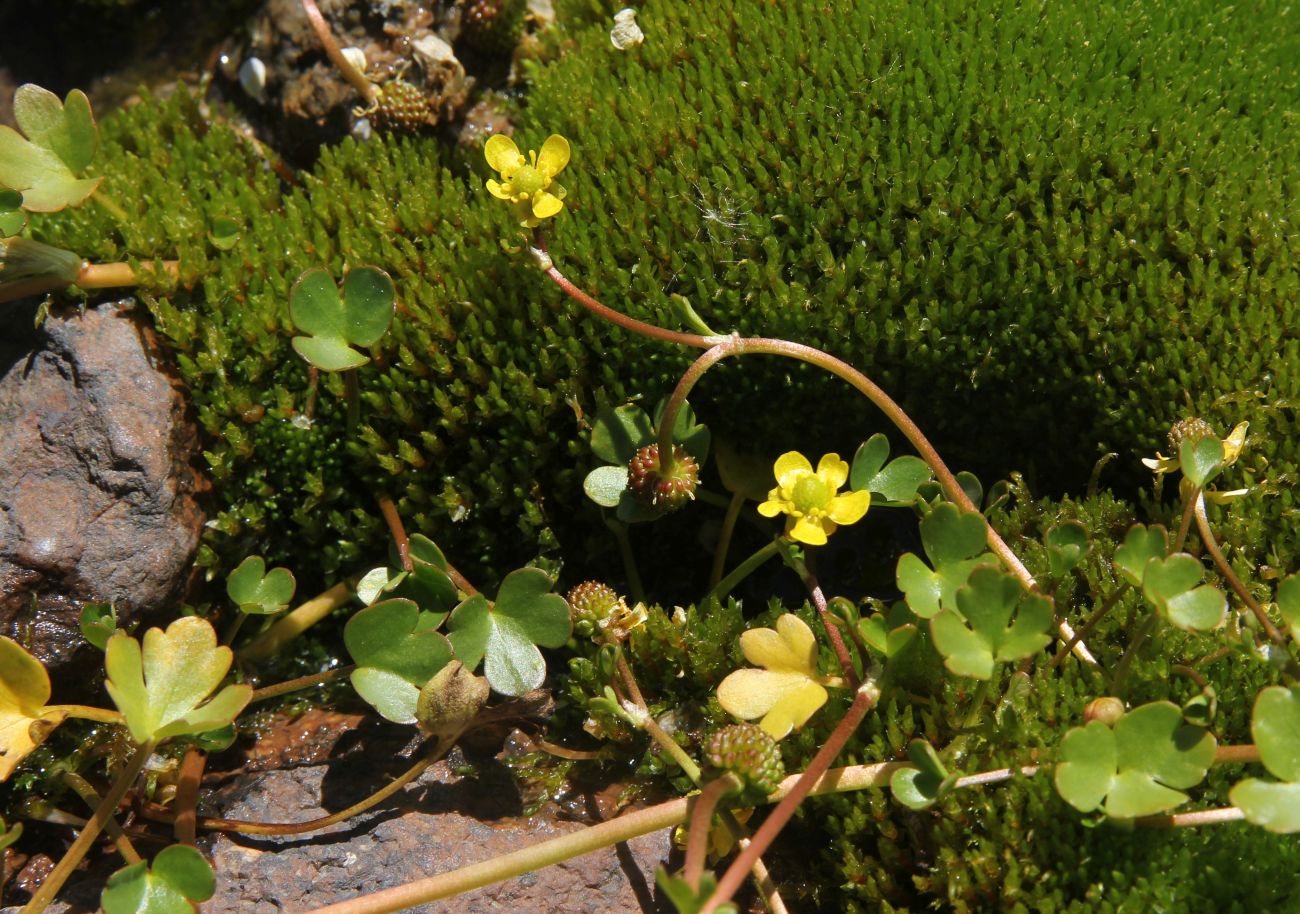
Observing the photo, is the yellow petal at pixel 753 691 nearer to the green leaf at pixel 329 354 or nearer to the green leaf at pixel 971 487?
the green leaf at pixel 971 487

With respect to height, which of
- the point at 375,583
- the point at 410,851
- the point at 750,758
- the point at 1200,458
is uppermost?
the point at 1200,458

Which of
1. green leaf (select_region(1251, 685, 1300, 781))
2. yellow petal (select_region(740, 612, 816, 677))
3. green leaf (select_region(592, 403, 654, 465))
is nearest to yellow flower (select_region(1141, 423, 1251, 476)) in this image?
green leaf (select_region(1251, 685, 1300, 781))

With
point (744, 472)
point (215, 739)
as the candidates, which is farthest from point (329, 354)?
point (744, 472)

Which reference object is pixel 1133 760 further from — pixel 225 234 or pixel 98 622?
pixel 225 234

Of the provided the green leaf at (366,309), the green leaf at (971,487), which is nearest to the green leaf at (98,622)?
the green leaf at (366,309)

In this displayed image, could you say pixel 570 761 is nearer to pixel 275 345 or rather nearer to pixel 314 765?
pixel 314 765

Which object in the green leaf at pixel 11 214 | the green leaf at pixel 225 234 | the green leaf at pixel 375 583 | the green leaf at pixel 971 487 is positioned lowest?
the green leaf at pixel 375 583
